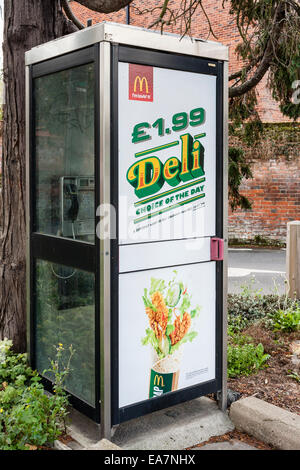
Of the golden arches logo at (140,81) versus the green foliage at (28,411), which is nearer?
the green foliage at (28,411)

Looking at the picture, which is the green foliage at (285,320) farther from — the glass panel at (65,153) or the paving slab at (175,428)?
the glass panel at (65,153)

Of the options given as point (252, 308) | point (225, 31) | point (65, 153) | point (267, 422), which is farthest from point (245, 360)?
point (225, 31)

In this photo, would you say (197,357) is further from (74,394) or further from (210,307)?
(74,394)

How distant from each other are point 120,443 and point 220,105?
2310 millimetres

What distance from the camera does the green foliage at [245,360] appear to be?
4301 millimetres

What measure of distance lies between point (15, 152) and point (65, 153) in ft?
2.50

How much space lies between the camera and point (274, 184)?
1309 cm

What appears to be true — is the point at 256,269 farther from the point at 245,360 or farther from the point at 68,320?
the point at 68,320

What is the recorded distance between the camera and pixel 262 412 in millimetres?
3389

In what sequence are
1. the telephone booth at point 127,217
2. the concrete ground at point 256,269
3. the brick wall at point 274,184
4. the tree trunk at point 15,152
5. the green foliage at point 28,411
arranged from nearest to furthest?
the green foliage at point 28,411 → the telephone booth at point 127,217 → the tree trunk at point 15,152 → the concrete ground at point 256,269 → the brick wall at point 274,184

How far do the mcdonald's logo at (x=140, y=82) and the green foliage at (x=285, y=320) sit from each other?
323 cm

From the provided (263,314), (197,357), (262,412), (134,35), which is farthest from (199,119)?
(263,314)

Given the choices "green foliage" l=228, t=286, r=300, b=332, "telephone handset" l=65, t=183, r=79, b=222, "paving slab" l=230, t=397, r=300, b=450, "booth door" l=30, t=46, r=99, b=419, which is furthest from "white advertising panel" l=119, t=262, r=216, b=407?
"green foliage" l=228, t=286, r=300, b=332

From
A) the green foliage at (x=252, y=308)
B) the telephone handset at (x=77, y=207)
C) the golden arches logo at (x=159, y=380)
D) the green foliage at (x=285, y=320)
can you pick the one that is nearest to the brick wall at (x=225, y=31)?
the green foliage at (x=252, y=308)
